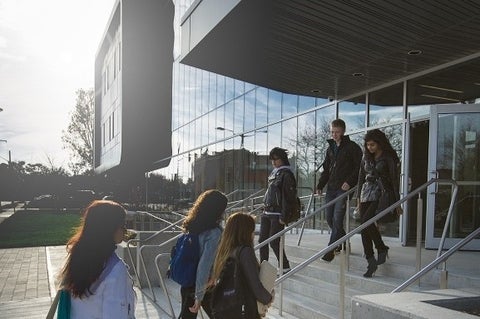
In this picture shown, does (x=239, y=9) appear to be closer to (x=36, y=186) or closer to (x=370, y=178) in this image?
(x=370, y=178)

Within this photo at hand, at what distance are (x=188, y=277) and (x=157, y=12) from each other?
1084 inches

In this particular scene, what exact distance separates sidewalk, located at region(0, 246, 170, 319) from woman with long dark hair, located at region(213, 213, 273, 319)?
10.9 ft

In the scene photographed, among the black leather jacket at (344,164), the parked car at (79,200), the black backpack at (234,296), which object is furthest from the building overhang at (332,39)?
the parked car at (79,200)

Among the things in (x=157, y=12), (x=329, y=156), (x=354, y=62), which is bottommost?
(x=329, y=156)

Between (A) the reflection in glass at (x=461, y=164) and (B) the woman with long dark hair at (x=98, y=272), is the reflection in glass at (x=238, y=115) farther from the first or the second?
(B) the woman with long dark hair at (x=98, y=272)

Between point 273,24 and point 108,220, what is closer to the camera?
point 108,220

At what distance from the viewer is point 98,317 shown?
8.25 ft

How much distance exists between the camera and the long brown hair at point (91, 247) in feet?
8.20

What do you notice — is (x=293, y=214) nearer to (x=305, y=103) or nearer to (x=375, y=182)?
(x=375, y=182)

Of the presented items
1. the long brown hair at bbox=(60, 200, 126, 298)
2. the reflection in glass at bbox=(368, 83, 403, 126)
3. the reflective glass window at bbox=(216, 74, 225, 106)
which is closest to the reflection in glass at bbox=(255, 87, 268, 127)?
the reflective glass window at bbox=(216, 74, 225, 106)

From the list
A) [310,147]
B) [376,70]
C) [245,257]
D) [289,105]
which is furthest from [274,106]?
[245,257]

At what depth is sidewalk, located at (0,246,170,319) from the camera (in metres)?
6.65

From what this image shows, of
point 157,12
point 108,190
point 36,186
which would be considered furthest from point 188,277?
point 36,186

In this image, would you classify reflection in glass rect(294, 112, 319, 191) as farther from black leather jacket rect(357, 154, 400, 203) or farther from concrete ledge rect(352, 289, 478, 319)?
concrete ledge rect(352, 289, 478, 319)
